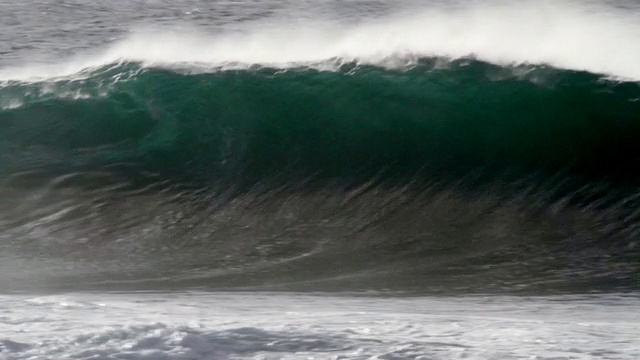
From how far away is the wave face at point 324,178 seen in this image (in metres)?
5.11

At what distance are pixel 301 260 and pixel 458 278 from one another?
0.90 meters

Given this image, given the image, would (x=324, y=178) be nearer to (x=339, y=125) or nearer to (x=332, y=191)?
(x=332, y=191)

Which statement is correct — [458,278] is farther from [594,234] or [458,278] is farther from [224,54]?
[224,54]

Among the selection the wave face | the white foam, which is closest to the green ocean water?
the wave face

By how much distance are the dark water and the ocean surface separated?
2 cm

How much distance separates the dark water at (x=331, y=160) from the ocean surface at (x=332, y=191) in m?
0.02

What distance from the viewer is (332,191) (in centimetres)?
611

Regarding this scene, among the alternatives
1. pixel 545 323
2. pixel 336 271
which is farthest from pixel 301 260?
pixel 545 323

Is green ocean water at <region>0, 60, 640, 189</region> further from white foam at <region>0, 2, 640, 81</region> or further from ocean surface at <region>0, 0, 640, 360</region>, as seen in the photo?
white foam at <region>0, 2, 640, 81</region>

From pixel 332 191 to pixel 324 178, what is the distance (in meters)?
0.19

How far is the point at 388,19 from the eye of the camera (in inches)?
302

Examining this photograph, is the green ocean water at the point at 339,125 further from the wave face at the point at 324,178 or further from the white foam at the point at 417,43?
the white foam at the point at 417,43

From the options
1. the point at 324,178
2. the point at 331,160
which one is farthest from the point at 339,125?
the point at 324,178

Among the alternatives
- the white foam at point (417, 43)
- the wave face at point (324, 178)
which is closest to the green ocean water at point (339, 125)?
the wave face at point (324, 178)
